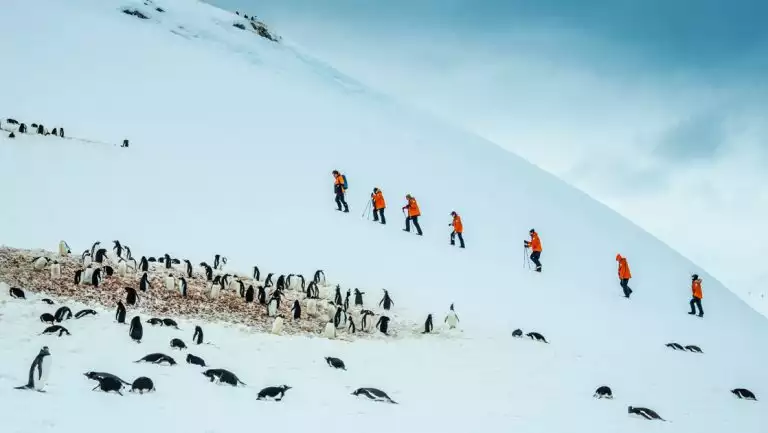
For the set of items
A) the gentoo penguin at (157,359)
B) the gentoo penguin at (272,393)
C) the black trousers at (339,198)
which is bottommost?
the gentoo penguin at (272,393)

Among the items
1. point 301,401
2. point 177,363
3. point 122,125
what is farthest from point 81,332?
point 122,125

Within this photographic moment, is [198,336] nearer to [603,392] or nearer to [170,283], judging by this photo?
[170,283]

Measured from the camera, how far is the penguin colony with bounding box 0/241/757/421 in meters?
7.87

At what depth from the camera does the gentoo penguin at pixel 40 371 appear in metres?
5.95

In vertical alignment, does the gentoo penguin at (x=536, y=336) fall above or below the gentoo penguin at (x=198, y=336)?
above

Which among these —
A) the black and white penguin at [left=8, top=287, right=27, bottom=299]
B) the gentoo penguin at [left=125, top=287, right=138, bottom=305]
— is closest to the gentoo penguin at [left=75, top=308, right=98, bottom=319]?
the black and white penguin at [left=8, top=287, right=27, bottom=299]

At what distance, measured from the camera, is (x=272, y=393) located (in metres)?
7.19

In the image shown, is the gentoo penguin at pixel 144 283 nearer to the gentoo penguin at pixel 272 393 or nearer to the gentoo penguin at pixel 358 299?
the gentoo penguin at pixel 358 299

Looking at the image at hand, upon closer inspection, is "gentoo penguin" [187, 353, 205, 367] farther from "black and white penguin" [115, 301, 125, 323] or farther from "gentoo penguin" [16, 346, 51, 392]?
"gentoo penguin" [16, 346, 51, 392]

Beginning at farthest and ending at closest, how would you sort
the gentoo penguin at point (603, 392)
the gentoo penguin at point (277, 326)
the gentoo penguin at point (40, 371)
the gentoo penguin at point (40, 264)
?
the gentoo penguin at point (40, 264)
the gentoo penguin at point (277, 326)
the gentoo penguin at point (603, 392)
the gentoo penguin at point (40, 371)

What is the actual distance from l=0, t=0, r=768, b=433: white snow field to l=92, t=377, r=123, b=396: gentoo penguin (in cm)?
14

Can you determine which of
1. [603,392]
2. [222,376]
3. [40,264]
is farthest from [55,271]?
[603,392]

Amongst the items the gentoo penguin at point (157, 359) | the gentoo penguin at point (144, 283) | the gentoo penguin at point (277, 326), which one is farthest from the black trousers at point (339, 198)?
the gentoo penguin at point (157, 359)

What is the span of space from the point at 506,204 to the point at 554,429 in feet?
80.4
